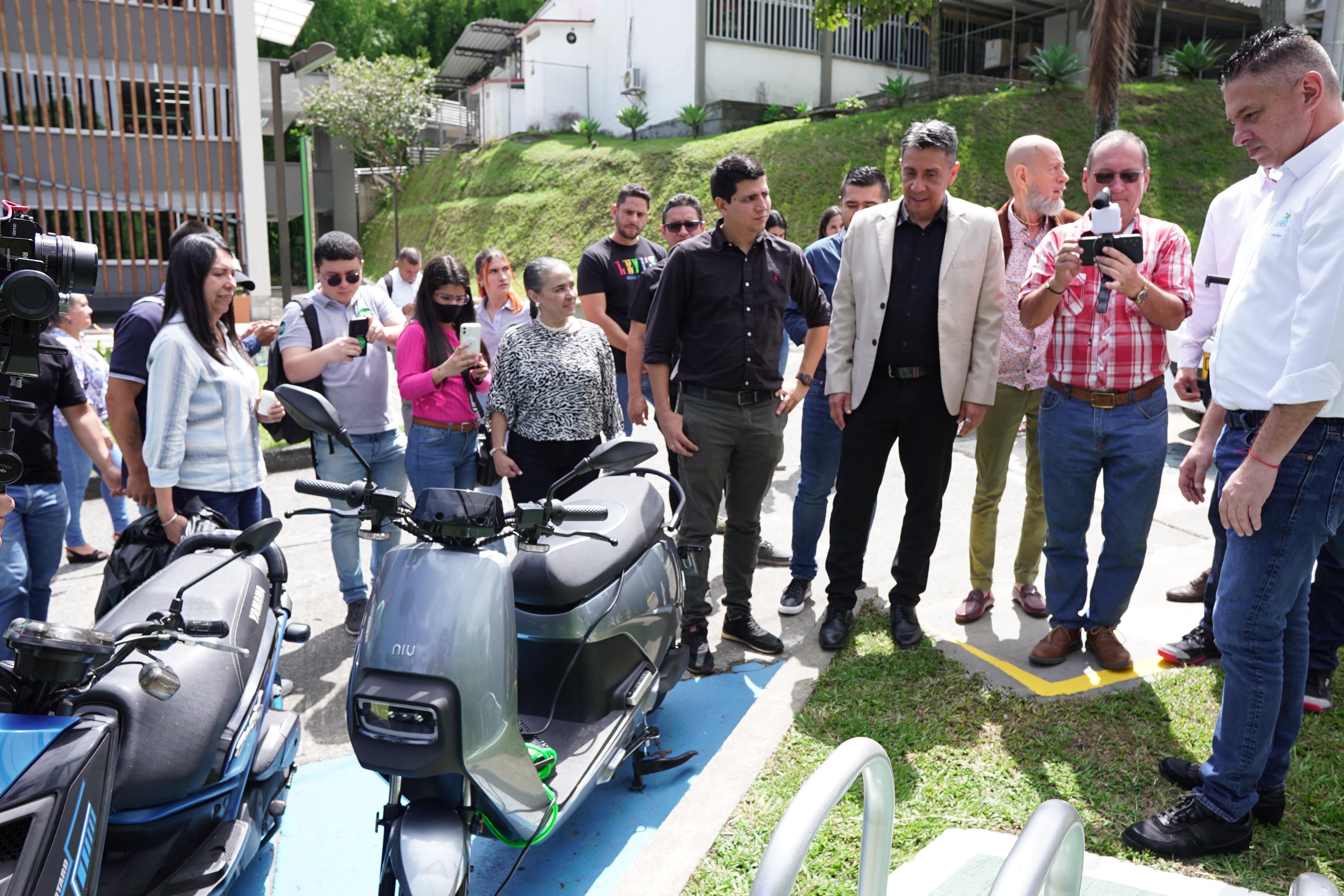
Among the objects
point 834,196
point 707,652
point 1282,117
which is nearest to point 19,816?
point 707,652

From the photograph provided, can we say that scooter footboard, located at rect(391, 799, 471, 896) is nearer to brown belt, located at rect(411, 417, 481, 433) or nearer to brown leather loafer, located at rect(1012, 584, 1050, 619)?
brown belt, located at rect(411, 417, 481, 433)

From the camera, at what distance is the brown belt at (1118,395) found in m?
3.72

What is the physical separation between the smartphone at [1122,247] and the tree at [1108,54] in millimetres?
14999

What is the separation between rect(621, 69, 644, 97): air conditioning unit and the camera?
97.7ft

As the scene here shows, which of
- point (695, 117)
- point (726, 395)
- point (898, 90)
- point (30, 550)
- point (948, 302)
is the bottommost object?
point (30, 550)

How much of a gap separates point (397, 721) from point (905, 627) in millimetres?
2656

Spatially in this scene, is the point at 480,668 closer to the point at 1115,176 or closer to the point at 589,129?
the point at 1115,176

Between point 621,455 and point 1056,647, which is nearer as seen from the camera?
point 621,455

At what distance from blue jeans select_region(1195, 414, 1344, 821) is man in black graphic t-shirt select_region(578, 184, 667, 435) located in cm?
404

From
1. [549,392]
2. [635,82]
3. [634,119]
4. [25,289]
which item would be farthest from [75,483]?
[635,82]

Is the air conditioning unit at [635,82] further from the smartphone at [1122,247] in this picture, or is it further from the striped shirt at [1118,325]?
the smartphone at [1122,247]

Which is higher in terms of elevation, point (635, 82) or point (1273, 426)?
point (635, 82)

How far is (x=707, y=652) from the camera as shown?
4.43m

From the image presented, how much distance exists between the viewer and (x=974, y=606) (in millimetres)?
4703
